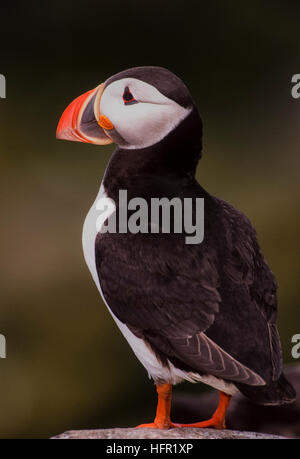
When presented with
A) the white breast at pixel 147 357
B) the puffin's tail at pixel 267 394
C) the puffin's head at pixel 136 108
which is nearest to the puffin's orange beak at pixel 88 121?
the puffin's head at pixel 136 108

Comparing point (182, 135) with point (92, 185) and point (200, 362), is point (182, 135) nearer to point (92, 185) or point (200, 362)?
point (200, 362)

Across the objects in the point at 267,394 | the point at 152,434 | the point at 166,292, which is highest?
the point at 166,292

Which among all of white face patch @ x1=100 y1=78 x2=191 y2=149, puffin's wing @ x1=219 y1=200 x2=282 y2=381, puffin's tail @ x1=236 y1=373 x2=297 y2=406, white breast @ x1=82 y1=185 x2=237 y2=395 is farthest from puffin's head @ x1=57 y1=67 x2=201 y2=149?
puffin's tail @ x1=236 y1=373 x2=297 y2=406

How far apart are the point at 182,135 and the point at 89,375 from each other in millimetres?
1246

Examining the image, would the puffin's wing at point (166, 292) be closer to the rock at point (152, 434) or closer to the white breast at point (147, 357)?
the white breast at point (147, 357)

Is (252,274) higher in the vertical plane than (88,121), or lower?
lower

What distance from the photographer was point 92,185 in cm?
257

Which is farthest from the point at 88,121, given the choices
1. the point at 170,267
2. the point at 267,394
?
the point at 267,394

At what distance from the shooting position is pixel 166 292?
163 centimetres

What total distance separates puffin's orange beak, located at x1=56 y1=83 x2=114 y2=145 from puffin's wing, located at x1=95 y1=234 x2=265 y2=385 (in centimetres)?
25

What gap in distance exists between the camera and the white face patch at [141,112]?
165cm

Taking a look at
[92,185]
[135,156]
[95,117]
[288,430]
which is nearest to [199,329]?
[135,156]

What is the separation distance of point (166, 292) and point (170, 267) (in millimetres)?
59

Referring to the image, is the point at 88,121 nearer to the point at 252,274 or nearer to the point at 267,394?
the point at 252,274
